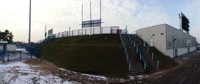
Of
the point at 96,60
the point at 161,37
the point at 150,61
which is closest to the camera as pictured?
the point at 96,60

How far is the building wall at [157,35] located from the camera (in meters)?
44.7

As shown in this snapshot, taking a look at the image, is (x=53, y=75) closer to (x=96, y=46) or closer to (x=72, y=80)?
(x=72, y=80)

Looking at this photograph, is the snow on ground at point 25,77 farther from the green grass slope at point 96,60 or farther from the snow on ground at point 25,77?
the green grass slope at point 96,60

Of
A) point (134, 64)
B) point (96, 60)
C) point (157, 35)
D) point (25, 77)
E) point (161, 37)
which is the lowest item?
point (25, 77)

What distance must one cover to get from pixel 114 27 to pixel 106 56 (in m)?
18.9

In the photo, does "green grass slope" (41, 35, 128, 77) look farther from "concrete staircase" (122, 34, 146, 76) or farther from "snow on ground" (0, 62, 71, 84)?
"snow on ground" (0, 62, 71, 84)

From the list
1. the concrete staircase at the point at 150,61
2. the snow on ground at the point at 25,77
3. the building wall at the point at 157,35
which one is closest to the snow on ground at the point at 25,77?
the snow on ground at the point at 25,77

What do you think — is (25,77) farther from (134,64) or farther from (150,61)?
(150,61)

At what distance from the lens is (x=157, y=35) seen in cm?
4612

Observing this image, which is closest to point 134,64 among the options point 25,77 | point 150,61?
point 150,61

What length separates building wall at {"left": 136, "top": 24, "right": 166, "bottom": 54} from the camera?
44.7 metres

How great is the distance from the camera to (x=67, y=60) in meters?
32.8

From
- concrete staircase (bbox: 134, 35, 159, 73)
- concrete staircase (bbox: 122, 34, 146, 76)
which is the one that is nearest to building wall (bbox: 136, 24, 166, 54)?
concrete staircase (bbox: 134, 35, 159, 73)

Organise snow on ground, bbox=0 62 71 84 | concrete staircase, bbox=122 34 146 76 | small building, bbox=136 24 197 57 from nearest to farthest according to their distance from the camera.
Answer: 1. snow on ground, bbox=0 62 71 84
2. concrete staircase, bbox=122 34 146 76
3. small building, bbox=136 24 197 57
